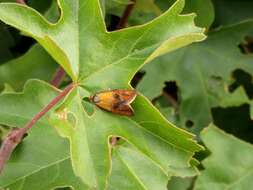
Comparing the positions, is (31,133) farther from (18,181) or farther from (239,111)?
(239,111)

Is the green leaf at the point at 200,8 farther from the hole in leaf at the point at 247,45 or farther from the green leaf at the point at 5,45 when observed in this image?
the green leaf at the point at 5,45

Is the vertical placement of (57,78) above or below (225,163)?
above

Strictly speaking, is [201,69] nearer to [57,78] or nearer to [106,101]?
[57,78]

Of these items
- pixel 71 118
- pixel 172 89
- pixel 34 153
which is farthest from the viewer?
pixel 172 89

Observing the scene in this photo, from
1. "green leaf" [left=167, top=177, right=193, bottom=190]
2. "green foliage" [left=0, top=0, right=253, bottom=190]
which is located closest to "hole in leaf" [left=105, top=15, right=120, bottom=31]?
"green foliage" [left=0, top=0, right=253, bottom=190]

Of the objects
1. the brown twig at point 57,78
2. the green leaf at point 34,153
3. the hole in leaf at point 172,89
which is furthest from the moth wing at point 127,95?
the hole in leaf at point 172,89

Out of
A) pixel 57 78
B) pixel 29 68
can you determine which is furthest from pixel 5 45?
pixel 57 78
